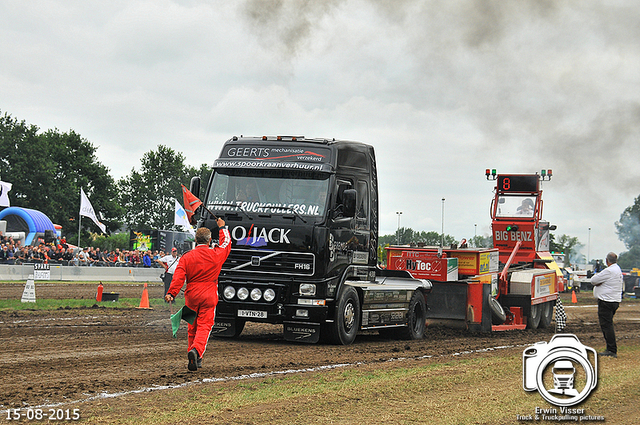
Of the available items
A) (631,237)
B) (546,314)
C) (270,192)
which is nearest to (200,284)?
(270,192)

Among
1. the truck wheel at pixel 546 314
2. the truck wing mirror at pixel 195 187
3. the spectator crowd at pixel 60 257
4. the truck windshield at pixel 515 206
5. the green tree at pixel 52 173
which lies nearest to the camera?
the truck wing mirror at pixel 195 187

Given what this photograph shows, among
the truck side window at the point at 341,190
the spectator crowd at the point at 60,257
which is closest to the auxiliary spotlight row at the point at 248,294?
the truck side window at the point at 341,190

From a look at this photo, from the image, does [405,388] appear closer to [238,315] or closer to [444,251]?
[238,315]

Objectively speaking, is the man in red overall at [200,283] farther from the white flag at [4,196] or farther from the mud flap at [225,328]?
the white flag at [4,196]

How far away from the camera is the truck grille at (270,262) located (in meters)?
12.3

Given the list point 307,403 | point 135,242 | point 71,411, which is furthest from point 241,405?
point 135,242

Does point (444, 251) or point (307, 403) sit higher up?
point (444, 251)

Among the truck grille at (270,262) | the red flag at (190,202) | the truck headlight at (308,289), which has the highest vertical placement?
the red flag at (190,202)

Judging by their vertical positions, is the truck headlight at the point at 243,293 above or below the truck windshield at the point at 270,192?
below

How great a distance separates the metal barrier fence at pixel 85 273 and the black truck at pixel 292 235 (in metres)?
20.6

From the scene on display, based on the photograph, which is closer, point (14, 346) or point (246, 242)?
point (14, 346)

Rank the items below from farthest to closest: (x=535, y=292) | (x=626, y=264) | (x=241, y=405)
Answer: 1. (x=626, y=264)
2. (x=535, y=292)
3. (x=241, y=405)

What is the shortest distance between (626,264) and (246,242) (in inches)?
3266

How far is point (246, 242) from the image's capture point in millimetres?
12539
